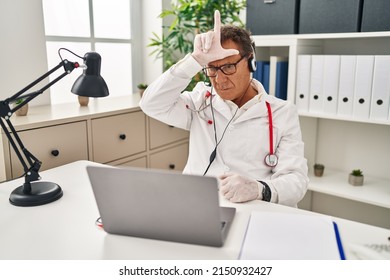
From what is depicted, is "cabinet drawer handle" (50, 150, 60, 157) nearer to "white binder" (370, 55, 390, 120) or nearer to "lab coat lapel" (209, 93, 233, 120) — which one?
"lab coat lapel" (209, 93, 233, 120)

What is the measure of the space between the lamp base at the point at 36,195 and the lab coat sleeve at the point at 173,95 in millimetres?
522

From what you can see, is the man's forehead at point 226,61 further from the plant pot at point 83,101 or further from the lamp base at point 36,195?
the plant pot at point 83,101

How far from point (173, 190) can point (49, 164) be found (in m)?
1.14

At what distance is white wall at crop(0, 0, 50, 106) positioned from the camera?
192 centimetres

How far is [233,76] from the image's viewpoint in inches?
57.8

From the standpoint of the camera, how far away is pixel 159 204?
0.84 meters

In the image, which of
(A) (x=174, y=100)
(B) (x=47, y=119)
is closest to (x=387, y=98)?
(A) (x=174, y=100)

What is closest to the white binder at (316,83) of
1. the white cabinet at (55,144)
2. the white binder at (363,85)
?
the white binder at (363,85)

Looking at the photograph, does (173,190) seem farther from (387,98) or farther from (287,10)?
(287,10)

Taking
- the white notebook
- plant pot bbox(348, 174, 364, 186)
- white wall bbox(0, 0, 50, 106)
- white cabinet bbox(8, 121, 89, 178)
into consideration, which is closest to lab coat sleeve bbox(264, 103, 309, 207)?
the white notebook

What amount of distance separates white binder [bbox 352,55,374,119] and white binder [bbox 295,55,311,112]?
0.87ft

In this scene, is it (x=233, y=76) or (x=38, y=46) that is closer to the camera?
(x=233, y=76)

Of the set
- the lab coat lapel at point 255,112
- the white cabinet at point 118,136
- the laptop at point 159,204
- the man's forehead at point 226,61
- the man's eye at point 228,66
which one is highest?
the man's forehead at point 226,61

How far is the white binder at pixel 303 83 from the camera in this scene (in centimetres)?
Result: 212
